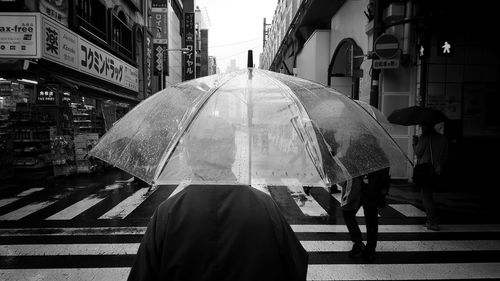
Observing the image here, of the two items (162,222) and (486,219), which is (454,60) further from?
(162,222)

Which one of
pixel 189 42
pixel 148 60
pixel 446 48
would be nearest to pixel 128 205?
pixel 446 48

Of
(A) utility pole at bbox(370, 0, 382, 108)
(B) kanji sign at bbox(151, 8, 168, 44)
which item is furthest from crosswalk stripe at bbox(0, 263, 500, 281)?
(B) kanji sign at bbox(151, 8, 168, 44)

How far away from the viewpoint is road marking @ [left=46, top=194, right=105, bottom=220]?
7.68 meters

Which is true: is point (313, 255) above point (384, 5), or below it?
below

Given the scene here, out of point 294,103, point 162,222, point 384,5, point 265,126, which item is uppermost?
point 384,5

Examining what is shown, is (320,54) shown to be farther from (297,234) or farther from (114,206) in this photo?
(297,234)

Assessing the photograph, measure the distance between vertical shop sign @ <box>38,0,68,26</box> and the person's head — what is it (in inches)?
449

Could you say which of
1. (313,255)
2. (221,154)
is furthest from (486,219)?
(221,154)

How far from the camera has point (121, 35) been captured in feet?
67.4

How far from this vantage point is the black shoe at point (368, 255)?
5273 mm

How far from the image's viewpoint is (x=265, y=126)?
2127 mm

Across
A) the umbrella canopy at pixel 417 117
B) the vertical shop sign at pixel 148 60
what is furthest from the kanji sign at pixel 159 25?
the umbrella canopy at pixel 417 117

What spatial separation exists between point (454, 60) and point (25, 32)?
13432 millimetres

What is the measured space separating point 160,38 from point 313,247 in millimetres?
23080
